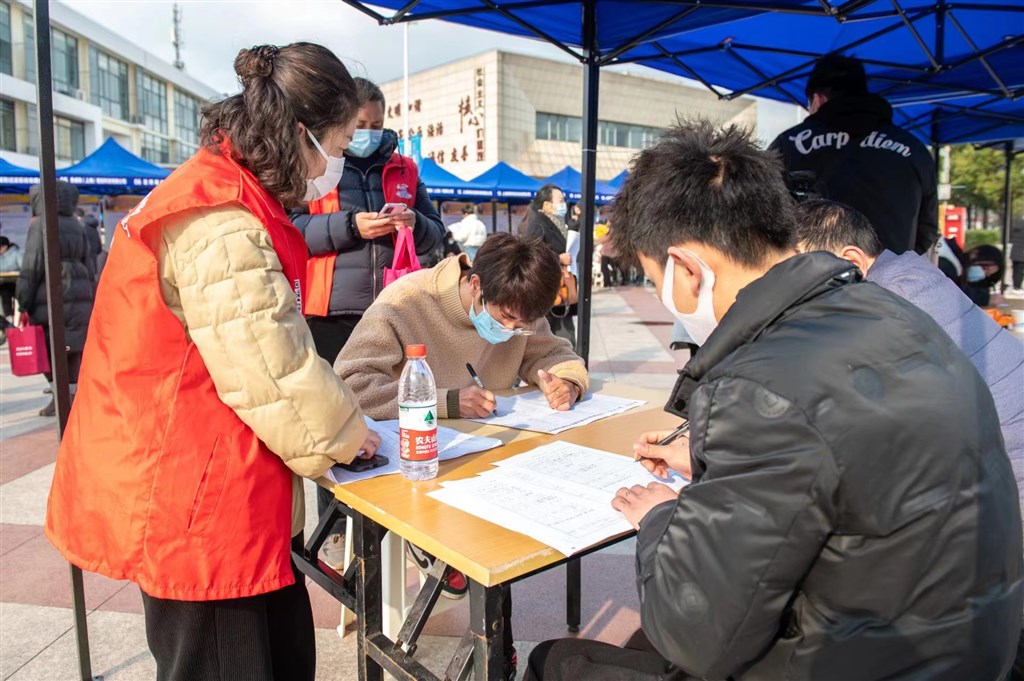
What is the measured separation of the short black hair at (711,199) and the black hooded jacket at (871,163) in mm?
2090

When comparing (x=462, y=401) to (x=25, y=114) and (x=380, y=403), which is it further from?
(x=25, y=114)

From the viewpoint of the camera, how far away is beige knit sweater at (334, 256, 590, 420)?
209 cm

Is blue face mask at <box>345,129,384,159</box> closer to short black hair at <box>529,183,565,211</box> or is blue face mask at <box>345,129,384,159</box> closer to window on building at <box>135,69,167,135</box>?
short black hair at <box>529,183,565,211</box>

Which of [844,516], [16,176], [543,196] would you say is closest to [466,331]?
[844,516]

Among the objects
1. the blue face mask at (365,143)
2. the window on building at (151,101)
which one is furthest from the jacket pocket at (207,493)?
the window on building at (151,101)

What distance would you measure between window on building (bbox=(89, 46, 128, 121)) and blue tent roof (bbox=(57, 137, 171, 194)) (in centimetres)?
2898

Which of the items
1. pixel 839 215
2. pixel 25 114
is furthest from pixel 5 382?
pixel 25 114

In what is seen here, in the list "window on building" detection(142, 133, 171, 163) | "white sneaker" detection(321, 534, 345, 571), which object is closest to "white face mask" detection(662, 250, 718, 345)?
"white sneaker" detection(321, 534, 345, 571)

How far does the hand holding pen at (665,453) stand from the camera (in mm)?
1556

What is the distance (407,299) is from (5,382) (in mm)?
6269

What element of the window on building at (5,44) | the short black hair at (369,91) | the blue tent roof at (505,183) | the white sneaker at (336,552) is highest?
the window on building at (5,44)

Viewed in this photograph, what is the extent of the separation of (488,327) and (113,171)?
10035 millimetres

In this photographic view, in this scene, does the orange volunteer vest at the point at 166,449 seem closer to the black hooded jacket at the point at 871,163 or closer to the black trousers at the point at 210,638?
the black trousers at the point at 210,638

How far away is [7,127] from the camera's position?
27.8 meters
